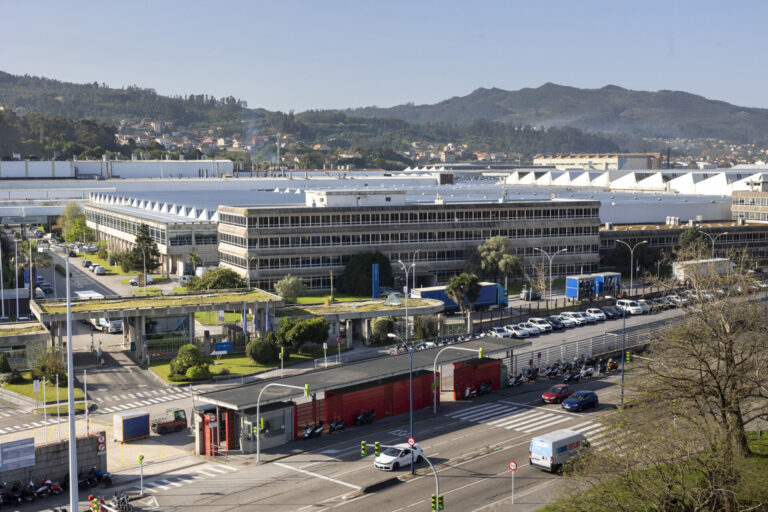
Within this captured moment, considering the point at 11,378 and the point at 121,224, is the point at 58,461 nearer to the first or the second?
the point at 11,378

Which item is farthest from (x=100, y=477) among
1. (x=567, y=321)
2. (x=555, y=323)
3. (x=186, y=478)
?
(x=567, y=321)

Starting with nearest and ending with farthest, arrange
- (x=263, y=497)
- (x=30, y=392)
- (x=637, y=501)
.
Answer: (x=637, y=501)
(x=263, y=497)
(x=30, y=392)

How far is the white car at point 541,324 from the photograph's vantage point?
7481 centimetres

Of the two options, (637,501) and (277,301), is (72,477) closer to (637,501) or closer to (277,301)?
(637,501)

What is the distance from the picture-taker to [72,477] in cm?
3186

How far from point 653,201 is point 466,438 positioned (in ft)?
307

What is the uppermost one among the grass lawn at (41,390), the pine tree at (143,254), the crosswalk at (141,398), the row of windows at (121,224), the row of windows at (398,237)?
the row of windows at (398,237)

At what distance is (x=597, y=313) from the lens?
8125cm

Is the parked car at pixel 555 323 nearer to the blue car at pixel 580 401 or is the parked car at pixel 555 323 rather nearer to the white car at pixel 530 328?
the white car at pixel 530 328

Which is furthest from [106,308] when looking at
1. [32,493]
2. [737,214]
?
[737,214]

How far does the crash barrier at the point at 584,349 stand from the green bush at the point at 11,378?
1362 inches

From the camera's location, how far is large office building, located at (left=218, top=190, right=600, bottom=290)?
286 feet

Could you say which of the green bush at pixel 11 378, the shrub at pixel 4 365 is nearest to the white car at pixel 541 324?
the green bush at pixel 11 378

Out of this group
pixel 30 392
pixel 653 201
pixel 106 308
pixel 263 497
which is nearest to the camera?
pixel 263 497
